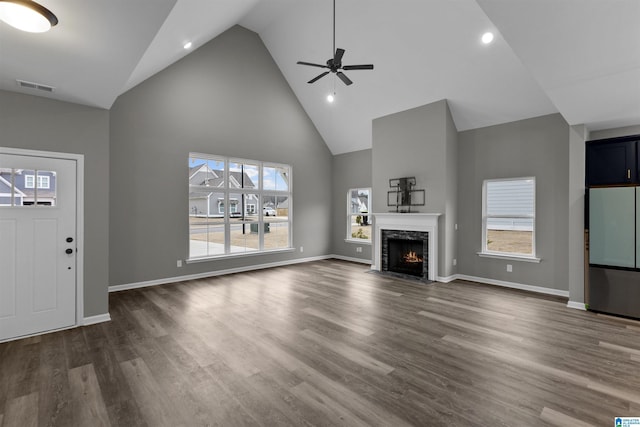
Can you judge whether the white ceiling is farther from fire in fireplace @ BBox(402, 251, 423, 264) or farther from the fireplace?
fire in fireplace @ BBox(402, 251, 423, 264)

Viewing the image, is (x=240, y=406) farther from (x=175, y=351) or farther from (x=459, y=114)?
(x=459, y=114)

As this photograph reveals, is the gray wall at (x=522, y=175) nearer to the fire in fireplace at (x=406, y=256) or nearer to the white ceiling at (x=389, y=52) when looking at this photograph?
the white ceiling at (x=389, y=52)

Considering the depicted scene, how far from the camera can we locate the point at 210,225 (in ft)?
20.3

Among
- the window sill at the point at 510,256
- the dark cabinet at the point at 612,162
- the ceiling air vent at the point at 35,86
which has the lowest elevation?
the window sill at the point at 510,256

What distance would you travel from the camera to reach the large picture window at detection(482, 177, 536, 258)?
5.28 meters

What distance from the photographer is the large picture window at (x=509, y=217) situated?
5281 mm

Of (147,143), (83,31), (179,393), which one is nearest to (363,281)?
(179,393)

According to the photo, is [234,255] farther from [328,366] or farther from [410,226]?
[328,366]

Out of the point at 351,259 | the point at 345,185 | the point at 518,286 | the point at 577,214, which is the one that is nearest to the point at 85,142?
the point at 345,185

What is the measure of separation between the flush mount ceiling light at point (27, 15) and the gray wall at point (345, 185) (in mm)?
6579

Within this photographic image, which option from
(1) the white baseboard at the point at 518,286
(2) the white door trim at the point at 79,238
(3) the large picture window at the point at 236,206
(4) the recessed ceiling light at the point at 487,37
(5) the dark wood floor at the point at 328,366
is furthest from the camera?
(3) the large picture window at the point at 236,206

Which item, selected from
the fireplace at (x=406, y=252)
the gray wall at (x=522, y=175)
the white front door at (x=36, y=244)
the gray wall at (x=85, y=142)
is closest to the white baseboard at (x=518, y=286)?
the gray wall at (x=522, y=175)

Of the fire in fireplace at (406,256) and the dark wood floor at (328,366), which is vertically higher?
the fire in fireplace at (406,256)

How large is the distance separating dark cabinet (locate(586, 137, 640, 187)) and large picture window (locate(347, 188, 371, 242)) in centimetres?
445
